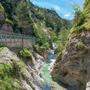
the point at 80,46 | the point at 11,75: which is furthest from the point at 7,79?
the point at 80,46

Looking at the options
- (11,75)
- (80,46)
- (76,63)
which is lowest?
(11,75)

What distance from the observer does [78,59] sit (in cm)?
4488

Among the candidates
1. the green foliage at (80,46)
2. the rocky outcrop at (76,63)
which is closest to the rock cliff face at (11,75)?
the rocky outcrop at (76,63)

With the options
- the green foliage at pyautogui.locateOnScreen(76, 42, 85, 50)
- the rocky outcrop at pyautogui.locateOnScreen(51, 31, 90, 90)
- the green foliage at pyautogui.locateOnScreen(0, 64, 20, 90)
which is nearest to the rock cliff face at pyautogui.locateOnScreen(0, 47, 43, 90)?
the green foliage at pyautogui.locateOnScreen(0, 64, 20, 90)

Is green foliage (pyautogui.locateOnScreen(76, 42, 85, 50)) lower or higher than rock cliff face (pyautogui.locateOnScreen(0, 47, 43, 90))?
higher

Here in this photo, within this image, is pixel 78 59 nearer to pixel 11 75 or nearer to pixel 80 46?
pixel 80 46

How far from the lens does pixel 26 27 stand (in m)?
106

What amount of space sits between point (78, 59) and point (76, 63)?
2.37 feet

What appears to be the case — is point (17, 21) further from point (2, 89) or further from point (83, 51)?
point (2, 89)

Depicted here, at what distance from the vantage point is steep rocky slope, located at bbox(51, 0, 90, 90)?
145 ft

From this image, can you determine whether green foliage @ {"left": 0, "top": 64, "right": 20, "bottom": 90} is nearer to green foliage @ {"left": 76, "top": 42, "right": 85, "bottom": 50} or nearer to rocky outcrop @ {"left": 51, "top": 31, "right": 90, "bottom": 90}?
rocky outcrop @ {"left": 51, "top": 31, "right": 90, "bottom": 90}

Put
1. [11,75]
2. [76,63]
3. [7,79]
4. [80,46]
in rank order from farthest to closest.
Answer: [76,63], [80,46], [11,75], [7,79]

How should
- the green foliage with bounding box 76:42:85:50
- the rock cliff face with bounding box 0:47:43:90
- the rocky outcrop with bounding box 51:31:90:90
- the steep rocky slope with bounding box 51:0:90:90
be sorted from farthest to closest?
the green foliage with bounding box 76:42:85:50 → the steep rocky slope with bounding box 51:0:90:90 → the rocky outcrop with bounding box 51:31:90:90 → the rock cliff face with bounding box 0:47:43:90

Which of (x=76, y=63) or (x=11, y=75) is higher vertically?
(x=76, y=63)
